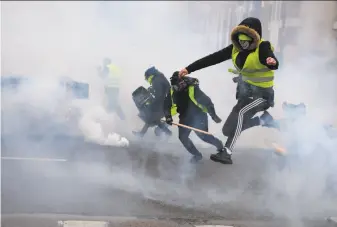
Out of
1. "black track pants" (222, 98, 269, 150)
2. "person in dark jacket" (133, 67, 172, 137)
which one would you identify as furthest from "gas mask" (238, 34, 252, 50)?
"person in dark jacket" (133, 67, 172, 137)

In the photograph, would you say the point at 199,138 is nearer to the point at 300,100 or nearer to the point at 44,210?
the point at 300,100

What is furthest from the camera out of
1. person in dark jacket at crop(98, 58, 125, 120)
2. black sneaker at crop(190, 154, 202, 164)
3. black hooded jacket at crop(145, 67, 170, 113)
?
person in dark jacket at crop(98, 58, 125, 120)

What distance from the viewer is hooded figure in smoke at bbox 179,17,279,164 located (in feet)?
17.9

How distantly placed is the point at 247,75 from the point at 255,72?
0.10 m

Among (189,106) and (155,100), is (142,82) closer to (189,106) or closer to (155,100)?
(155,100)

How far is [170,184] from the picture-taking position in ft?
20.2

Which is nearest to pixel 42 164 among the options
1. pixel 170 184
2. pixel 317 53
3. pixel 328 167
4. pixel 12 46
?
pixel 170 184

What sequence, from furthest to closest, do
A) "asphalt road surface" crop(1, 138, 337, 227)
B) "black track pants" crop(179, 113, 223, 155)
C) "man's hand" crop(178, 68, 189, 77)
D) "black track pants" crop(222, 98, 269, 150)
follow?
1. "black track pants" crop(179, 113, 223, 155)
2. "man's hand" crop(178, 68, 189, 77)
3. "black track pants" crop(222, 98, 269, 150)
4. "asphalt road surface" crop(1, 138, 337, 227)

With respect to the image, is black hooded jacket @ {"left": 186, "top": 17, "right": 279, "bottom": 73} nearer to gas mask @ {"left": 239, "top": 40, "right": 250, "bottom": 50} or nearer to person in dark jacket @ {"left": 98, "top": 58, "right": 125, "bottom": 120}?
gas mask @ {"left": 239, "top": 40, "right": 250, "bottom": 50}

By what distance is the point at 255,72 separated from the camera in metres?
5.65

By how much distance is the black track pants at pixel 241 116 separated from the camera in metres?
5.75

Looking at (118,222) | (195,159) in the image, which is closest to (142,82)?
(195,159)

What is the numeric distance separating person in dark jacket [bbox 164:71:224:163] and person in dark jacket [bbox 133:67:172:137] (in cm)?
54

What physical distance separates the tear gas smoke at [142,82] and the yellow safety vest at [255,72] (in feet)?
2.74
